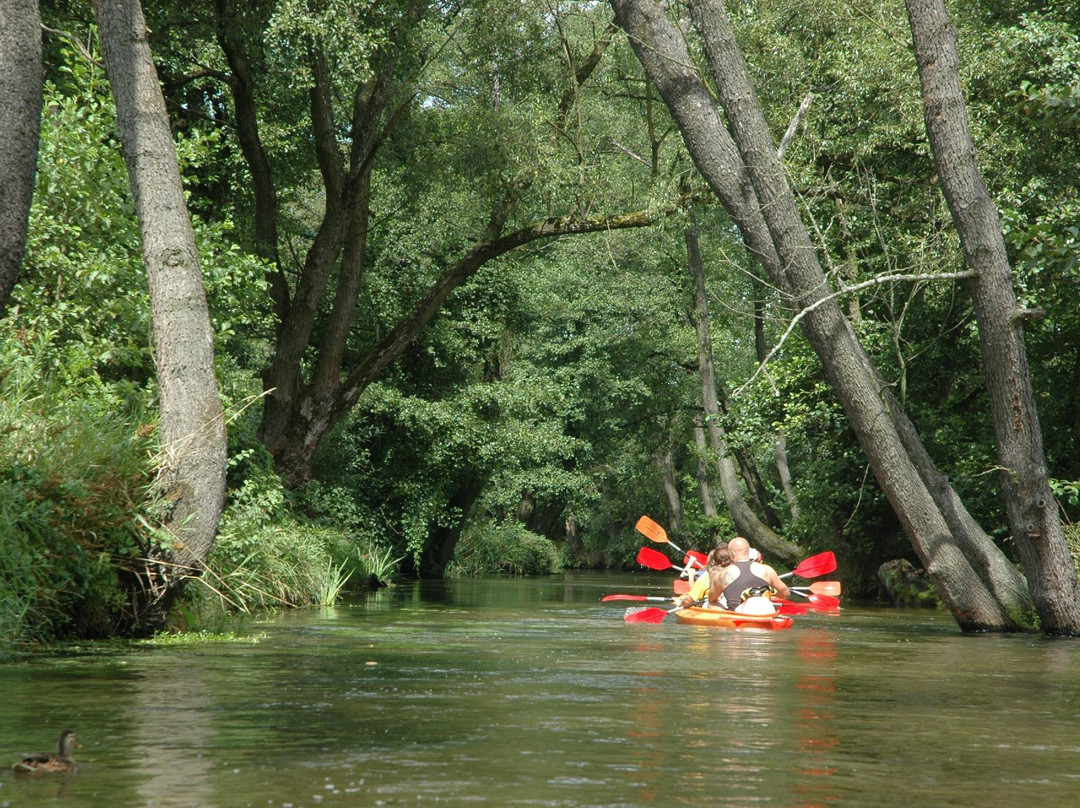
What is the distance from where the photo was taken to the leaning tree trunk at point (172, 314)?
8875 millimetres

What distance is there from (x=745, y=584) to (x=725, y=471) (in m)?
12.8

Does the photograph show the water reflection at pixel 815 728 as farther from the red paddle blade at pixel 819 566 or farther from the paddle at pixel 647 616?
the red paddle blade at pixel 819 566

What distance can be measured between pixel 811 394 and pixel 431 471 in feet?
29.0

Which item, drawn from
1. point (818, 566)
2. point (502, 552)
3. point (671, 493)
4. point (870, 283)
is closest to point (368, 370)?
point (818, 566)

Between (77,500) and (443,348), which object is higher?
(443,348)

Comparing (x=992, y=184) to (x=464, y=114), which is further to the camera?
(x=464, y=114)

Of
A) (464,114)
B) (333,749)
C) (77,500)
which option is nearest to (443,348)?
(464,114)

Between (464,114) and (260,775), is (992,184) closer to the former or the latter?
(464,114)

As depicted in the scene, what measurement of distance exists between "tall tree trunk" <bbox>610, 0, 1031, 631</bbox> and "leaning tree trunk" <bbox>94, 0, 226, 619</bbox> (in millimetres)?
4621

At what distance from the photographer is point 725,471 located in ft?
82.8

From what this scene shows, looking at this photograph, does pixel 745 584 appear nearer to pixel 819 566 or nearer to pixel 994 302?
pixel 819 566

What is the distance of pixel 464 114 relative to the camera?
18844 millimetres

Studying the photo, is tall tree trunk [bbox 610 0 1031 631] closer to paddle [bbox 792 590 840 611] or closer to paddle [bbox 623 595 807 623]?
paddle [bbox 623 595 807 623]

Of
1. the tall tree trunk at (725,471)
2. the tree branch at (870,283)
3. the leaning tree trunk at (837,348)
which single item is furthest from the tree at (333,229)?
the tree branch at (870,283)
